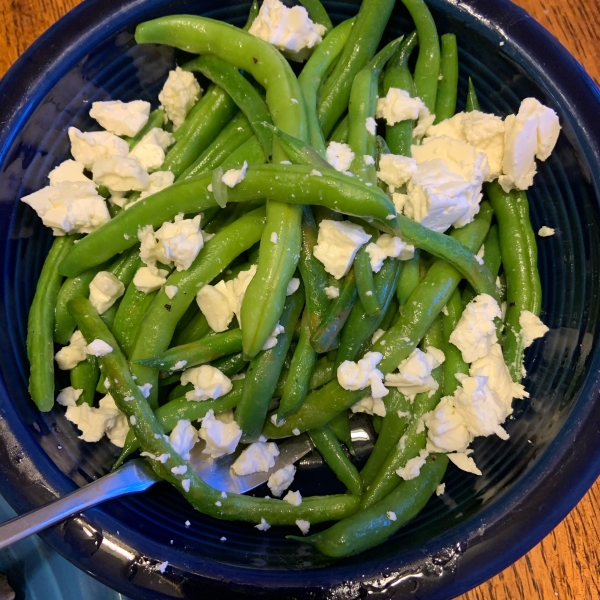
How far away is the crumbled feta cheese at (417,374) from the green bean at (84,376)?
3.13ft

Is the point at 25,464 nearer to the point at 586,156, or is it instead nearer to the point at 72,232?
the point at 72,232

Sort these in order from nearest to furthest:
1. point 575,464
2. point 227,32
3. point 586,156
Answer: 1. point 575,464
2. point 586,156
3. point 227,32

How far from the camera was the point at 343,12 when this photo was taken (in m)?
1.76

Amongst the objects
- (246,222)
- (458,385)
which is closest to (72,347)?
(246,222)

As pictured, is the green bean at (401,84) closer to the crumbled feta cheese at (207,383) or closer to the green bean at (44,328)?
the crumbled feta cheese at (207,383)

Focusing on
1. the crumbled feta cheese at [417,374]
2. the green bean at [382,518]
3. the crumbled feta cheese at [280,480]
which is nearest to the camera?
the green bean at [382,518]

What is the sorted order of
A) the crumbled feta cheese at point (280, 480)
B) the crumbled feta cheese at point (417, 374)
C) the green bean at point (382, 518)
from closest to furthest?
the green bean at point (382, 518) < the crumbled feta cheese at point (417, 374) < the crumbled feta cheese at point (280, 480)

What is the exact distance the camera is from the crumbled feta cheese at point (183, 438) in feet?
4.93

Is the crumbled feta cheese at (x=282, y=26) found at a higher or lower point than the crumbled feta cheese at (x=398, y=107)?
higher

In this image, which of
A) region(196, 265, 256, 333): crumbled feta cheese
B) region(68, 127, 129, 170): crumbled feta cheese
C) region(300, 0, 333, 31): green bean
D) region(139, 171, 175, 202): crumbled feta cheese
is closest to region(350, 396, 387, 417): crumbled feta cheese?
region(196, 265, 256, 333): crumbled feta cheese

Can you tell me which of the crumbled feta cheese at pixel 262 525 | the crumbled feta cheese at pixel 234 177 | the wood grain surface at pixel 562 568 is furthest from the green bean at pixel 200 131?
the wood grain surface at pixel 562 568

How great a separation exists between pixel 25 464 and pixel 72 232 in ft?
2.39

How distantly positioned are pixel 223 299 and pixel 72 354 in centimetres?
53

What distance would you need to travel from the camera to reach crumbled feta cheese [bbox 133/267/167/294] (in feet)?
5.16
